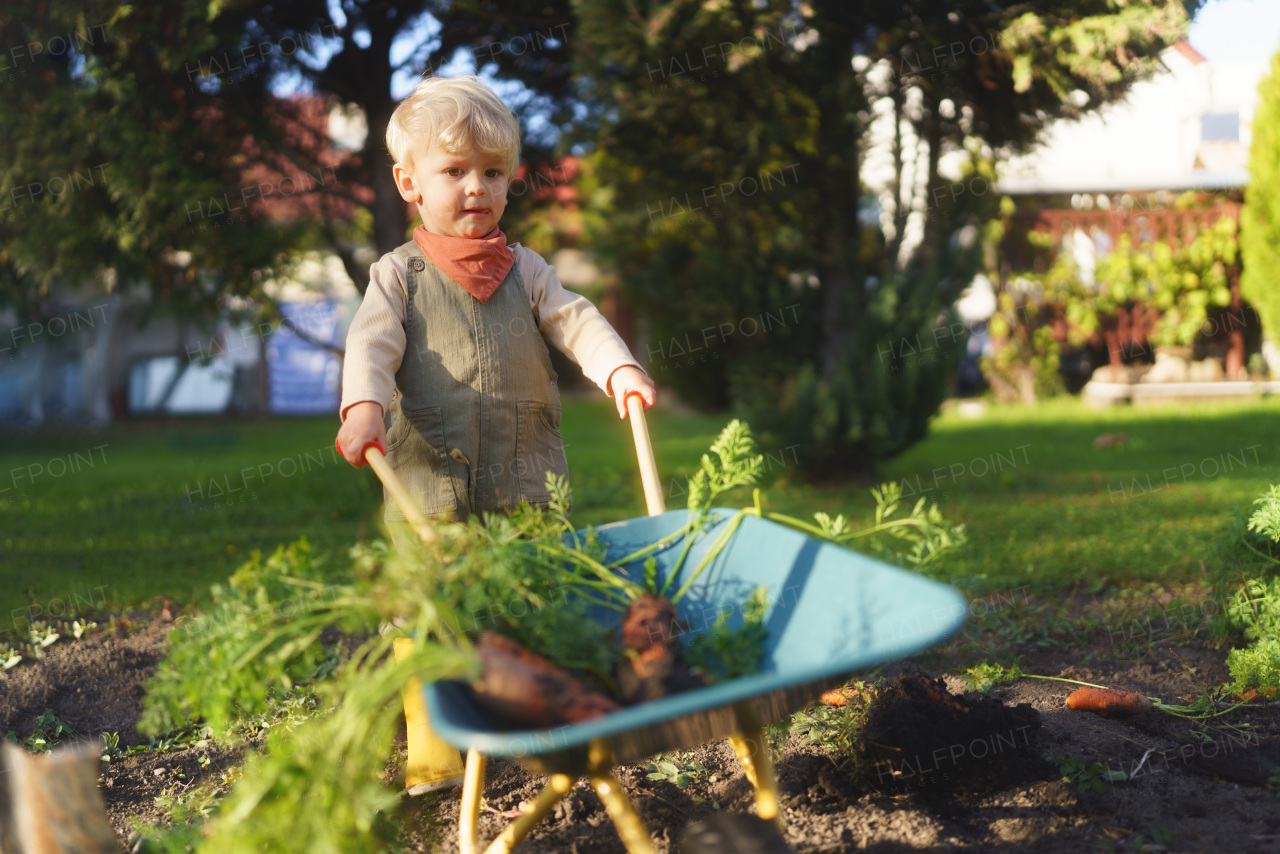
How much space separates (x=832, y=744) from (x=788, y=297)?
3.61 m

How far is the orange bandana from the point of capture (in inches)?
88.4

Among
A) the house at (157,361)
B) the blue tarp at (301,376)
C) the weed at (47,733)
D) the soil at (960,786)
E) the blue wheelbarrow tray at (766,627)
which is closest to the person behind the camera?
the blue wheelbarrow tray at (766,627)

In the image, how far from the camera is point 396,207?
5.43 meters

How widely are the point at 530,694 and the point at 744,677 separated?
0.42 meters

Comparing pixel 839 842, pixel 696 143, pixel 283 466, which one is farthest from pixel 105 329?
pixel 839 842

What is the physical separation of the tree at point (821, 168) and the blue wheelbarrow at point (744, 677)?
11.5 feet

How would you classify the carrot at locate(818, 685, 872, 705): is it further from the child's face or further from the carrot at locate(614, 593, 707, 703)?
the child's face

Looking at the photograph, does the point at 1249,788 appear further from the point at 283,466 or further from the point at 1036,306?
the point at 1036,306

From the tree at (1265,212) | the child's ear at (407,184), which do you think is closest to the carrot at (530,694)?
the child's ear at (407,184)

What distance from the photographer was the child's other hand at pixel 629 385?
2.08 m

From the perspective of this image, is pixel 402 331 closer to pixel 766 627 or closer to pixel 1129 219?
pixel 766 627

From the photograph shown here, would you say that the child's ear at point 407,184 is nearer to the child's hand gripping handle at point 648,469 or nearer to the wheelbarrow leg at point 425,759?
the child's hand gripping handle at point 648,469

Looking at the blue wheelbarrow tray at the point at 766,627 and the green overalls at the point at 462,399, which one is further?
the green overalls at the point at 462,399

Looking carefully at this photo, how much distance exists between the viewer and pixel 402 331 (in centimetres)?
220
